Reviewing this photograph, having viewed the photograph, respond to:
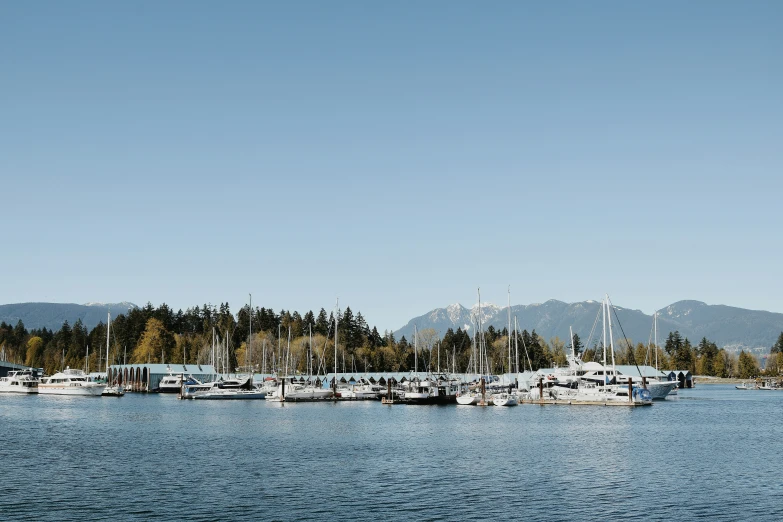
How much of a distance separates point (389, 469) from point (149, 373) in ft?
494

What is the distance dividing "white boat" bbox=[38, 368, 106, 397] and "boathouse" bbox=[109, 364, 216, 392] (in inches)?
788

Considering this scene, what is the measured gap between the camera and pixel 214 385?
165 meters

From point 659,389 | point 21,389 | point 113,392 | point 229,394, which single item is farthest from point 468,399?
point 21,389

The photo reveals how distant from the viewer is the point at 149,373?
192m

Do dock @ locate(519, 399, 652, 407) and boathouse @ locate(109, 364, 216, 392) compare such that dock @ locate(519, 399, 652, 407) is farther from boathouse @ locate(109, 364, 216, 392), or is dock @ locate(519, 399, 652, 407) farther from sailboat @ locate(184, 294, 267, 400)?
boathouse @ locate(109, 364, 216, 392)

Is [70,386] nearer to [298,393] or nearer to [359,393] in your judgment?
[298,393]

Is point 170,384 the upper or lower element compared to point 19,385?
lower

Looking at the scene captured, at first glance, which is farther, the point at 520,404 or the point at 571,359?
the point at 571,359

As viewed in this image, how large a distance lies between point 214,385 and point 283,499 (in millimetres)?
126609

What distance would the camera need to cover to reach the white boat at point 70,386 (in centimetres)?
16538

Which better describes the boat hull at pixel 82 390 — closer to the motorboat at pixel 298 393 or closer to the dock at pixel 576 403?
the motorboat at pixel 298 393

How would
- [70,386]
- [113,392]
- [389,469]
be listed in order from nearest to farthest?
[389,469] → [113,392] → [70,386]

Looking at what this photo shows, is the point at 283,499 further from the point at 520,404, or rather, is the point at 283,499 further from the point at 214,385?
the point at 214,385

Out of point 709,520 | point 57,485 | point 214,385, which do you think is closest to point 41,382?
point 214,385
